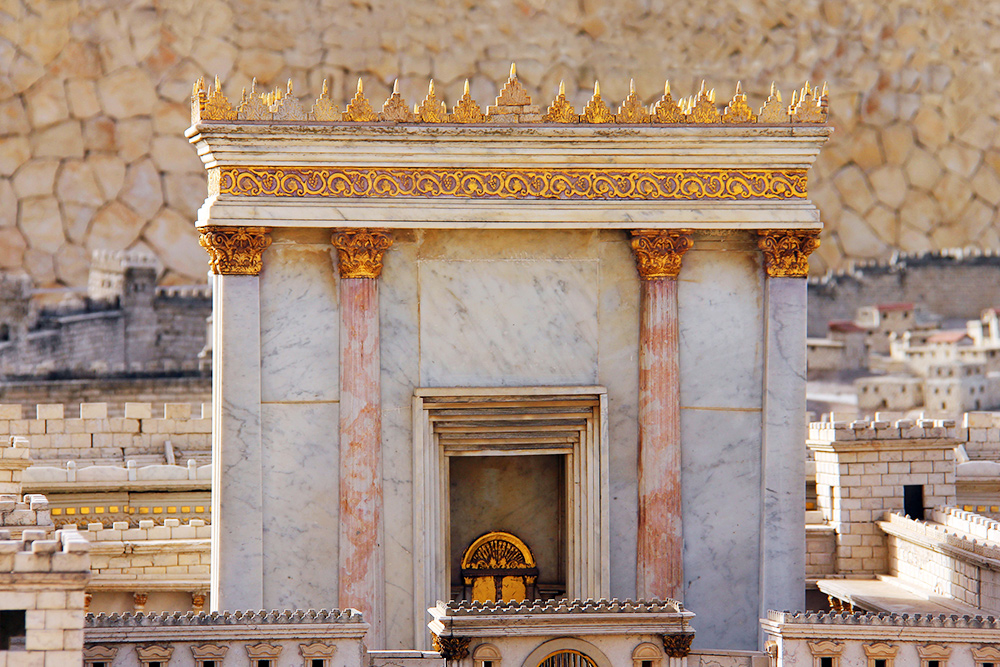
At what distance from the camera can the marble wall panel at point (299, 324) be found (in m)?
12.0

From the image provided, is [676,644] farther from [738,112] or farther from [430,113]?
[430,113]

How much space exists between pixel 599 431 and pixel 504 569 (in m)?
1.71

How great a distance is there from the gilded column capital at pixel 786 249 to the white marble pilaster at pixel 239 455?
453 centimetres

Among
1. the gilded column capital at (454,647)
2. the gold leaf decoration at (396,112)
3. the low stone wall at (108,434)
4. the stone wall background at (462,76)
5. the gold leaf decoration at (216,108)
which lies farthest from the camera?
the stone wall background at (462,76)

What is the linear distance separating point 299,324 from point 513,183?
88.4 inches

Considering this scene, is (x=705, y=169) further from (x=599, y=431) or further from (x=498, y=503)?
(x=498, y=503)

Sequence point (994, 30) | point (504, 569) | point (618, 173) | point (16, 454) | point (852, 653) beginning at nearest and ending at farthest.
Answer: point (852, 653)
point (618, 173)
point (504, 569)
point (16, 454)
point (994, 30)

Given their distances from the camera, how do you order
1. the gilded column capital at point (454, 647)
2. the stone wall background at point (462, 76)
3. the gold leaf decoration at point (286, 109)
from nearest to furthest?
the gilded column capital at point (454, 647)
the gold leaf decoration at point (286, 109)
the stone wall background at point (462, 76)

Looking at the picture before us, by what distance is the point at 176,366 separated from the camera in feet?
105

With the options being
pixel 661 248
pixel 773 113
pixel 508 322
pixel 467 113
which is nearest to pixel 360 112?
pixel 467 113

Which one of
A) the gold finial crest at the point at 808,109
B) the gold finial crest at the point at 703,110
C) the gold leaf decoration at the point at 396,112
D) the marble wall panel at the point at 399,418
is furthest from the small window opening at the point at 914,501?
the gold leaf decoration at the point at 396,112

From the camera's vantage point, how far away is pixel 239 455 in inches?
465

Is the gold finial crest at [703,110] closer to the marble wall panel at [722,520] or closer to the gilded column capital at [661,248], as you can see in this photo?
the gilded column capital at [661,248]

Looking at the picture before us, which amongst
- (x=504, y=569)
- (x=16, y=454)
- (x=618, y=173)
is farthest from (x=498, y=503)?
(x=16, y=454)
